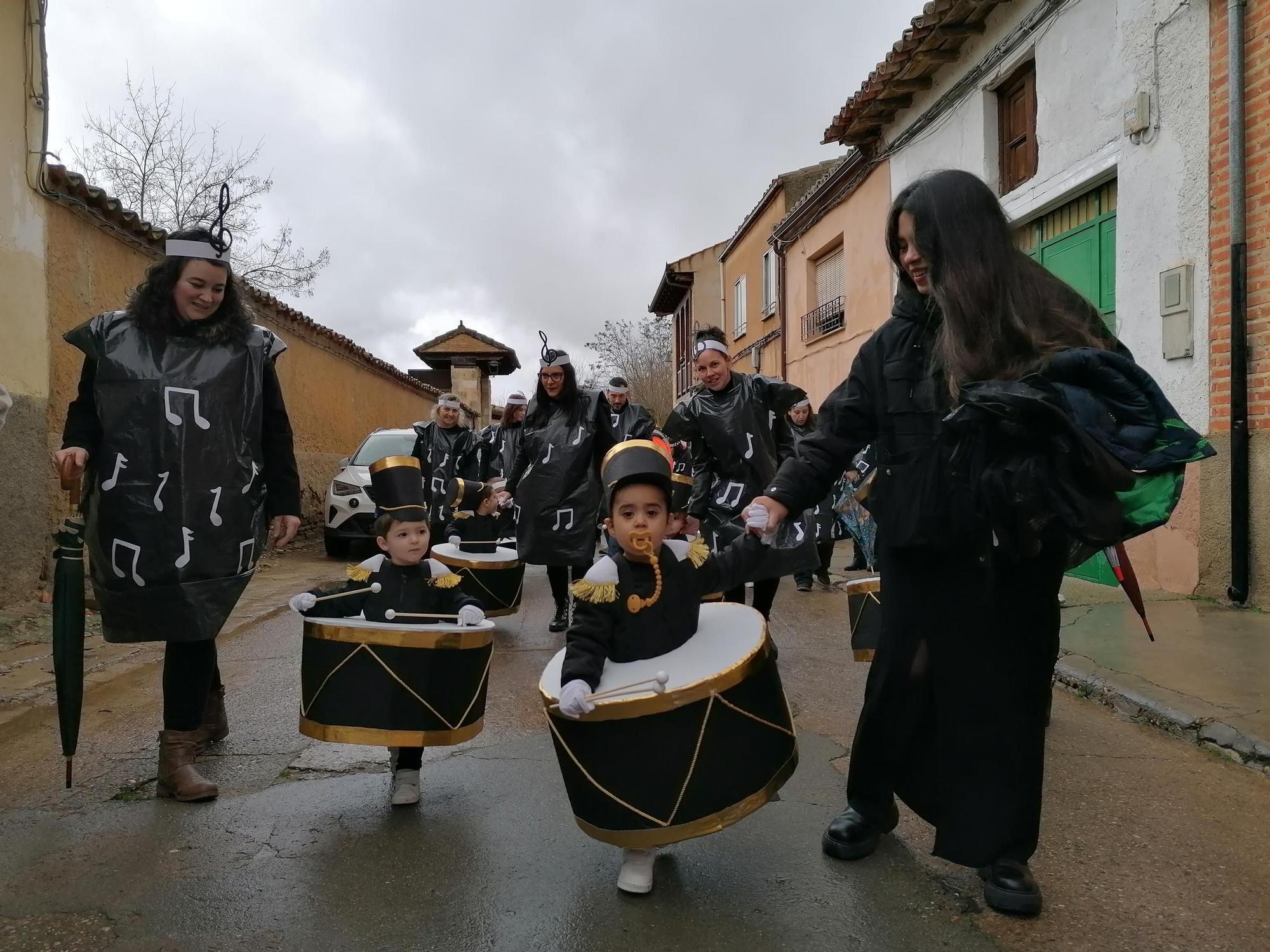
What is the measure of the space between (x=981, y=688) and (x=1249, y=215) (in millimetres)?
5592

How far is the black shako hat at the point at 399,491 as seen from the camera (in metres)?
3.39

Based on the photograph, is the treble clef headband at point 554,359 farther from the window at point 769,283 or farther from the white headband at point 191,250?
the window at point 769,283

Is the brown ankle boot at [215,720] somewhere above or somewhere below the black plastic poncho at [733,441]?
below

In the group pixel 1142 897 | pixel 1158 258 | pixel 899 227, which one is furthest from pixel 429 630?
pixel 1158 258

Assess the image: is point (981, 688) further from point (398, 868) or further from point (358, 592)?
point (358, 592)

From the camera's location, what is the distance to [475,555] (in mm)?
6441

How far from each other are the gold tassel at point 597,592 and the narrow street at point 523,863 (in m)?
0.79

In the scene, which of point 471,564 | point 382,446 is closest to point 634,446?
point 471,564

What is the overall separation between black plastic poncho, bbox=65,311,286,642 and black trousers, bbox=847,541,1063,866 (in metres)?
2.31

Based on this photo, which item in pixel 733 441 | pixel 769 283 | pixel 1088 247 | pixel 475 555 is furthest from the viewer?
pixel 769 283

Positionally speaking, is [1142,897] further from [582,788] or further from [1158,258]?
[1158,258]

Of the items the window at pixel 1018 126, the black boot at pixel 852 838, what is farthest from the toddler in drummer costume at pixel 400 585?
the window at pixel 1018 126

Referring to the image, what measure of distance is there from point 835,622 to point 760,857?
4.13 meters

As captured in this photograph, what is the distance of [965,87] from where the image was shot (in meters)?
10.0
